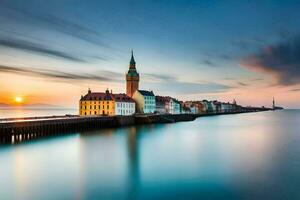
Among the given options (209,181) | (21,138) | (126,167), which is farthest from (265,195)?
(21,138)

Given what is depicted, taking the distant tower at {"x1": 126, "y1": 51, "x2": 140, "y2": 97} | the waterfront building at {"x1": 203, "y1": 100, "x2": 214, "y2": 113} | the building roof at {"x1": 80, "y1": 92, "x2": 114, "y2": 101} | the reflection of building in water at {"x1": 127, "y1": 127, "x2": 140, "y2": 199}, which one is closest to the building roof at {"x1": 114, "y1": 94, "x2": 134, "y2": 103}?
the building roof at {"x1": 80, "y1": 92, "x2": 114, "y2": 101}

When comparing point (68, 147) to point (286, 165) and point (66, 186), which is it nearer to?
point (66, 186)

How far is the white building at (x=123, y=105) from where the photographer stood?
A: 8006 centimetres

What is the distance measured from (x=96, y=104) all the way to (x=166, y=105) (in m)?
39.0

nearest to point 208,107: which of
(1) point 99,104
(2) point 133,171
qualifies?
(1) point 99,104

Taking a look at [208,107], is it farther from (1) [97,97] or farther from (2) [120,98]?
(1) [97,97]

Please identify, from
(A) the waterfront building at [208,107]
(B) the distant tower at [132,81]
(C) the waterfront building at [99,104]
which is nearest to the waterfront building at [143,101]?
(B) the distant tower at [132,81]

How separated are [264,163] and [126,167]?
11177mm

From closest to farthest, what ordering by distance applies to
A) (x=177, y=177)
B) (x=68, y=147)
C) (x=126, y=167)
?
(x=177, y=177), (x=126, y=167), (x=68, y=147)

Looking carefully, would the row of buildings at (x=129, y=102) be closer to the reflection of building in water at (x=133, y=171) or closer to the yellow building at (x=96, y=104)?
the yellow building at (x=96, y=104)

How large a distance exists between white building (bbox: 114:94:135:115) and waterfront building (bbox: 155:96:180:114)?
17.9 metres

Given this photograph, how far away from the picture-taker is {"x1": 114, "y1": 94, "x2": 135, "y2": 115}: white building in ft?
263

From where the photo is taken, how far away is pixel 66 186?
1611 cm

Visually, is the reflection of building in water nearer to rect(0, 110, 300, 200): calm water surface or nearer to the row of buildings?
rect(0, 110, 300, 200): calm water surface
